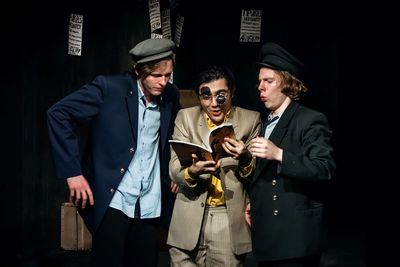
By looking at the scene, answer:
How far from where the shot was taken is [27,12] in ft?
24.0

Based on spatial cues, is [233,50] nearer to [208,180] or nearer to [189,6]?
[189,6]

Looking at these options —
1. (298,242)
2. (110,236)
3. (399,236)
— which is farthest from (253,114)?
(399,236)

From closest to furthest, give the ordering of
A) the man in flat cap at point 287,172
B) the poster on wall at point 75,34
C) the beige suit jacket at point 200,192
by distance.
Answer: the man in flat cap at point 287,172, the beige suit jacket at point 200,192, the poster on wall at point 75,34

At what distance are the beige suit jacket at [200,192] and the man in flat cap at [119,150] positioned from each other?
0.24 m

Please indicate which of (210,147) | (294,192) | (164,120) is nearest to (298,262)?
(294,192)

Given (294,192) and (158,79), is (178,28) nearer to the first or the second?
(158,79)

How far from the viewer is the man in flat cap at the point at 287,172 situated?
160 inches

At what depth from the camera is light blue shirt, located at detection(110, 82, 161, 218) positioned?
4.70 meters

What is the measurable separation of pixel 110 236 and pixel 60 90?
3.05m

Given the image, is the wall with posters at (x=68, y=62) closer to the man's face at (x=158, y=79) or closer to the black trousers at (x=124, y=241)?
the man's face at (x=158, y=79)

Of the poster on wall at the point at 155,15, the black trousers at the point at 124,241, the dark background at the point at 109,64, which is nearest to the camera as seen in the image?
the black trousers at the point at 124,241

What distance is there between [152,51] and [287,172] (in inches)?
52.9

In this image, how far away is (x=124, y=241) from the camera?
4.75 m

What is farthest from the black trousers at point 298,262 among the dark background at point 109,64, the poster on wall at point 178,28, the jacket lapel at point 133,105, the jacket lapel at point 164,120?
the poster on wall at point 178,28
